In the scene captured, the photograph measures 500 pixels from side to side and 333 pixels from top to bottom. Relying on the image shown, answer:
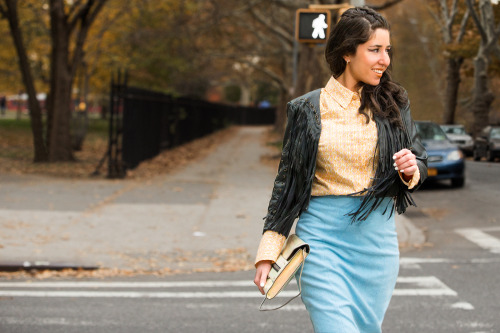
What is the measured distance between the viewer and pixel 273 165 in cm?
2311

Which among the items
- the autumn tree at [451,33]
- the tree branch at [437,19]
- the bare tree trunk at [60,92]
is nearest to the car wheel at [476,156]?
the autumn tree at [451,33]

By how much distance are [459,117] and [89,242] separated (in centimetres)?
3953

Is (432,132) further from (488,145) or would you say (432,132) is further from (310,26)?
(488,145)

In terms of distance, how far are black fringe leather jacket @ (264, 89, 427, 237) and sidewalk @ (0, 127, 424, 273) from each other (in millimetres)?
5488

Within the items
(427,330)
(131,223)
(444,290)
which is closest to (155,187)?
(131,223)

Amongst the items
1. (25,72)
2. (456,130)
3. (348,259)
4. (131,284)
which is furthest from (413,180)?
(456,130)

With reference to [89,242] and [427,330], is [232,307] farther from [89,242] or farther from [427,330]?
[89,242]

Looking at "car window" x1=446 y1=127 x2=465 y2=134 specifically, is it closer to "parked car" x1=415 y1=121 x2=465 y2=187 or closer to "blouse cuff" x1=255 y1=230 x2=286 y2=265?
"parked car" x1=415 y1=121 x2=465 y2=187

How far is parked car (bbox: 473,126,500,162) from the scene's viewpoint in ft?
97.2

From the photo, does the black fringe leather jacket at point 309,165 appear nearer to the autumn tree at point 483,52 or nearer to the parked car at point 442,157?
the parked car at point 442,157

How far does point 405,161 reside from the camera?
284 centimetres

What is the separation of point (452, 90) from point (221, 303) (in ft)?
111

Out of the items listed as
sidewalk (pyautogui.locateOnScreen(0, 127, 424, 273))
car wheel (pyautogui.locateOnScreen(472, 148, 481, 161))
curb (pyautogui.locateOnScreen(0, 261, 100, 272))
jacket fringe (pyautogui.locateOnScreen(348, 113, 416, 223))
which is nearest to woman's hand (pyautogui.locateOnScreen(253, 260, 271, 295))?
jacket fringe (pyautogui.locateOnScreen(348, 113, 416, 223))

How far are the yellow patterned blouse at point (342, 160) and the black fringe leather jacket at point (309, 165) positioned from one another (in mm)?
31
